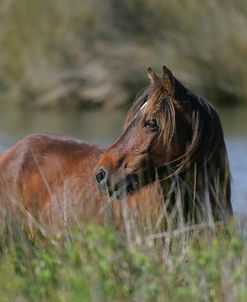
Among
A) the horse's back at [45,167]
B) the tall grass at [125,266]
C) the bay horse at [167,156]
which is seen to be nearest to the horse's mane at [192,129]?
the bay horse at [167,156]

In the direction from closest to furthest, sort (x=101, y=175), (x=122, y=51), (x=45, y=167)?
(x=101, y=175) → (x=45, y=167) → (x=122, y=51)

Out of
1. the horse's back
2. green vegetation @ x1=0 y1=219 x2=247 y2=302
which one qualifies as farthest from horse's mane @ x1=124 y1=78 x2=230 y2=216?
green vegetation @ x1=0 y1=219 x2=247 y2=302

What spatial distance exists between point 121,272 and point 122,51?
16497 mm

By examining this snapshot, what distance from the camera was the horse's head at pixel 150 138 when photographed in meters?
6.49

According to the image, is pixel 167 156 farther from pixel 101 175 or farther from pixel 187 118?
pixel 101 175

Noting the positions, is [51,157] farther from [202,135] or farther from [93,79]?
[93,79]

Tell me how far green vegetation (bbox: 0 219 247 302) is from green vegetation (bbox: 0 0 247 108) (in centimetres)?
1536

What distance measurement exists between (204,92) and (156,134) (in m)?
14.7

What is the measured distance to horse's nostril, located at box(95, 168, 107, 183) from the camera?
253 inches

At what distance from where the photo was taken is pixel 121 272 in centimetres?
496

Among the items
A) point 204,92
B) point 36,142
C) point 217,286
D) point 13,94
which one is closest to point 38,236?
point 217,286

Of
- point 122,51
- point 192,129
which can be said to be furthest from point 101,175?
point 122,51

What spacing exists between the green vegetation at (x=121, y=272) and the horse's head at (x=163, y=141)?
3.54ft

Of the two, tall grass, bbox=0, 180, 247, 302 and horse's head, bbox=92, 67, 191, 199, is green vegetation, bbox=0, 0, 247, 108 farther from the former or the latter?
tall grass, bbox=0, 180, 247, 302
